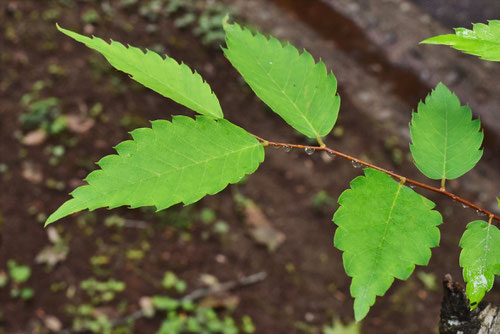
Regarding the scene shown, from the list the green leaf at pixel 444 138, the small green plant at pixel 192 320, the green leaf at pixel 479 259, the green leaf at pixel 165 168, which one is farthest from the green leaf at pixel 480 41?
the small green plant at pixel 192 320

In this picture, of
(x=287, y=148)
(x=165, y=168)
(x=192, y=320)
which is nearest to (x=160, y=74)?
(x=165, y=168)

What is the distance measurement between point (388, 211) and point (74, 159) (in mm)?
3521

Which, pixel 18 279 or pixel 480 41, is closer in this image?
pixel 480 41

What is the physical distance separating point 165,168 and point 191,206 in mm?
2928

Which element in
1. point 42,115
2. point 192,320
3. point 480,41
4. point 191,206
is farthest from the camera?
point 42,115

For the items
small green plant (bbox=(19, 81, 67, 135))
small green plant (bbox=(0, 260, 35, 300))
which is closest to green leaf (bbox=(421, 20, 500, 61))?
small green plant (bbox=(0, 260, 35, 300))

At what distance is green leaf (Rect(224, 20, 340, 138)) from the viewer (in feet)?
2.95

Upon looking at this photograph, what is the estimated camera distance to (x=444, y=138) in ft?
2.99

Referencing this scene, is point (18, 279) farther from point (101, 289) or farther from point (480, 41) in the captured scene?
point (480, 41)

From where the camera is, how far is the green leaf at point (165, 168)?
77cm

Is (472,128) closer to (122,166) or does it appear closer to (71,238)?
(122,166)

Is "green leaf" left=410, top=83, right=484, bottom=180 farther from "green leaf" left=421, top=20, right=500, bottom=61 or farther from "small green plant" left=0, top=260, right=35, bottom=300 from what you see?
"small green plant" left=0, top=260, right=35, bottom=300

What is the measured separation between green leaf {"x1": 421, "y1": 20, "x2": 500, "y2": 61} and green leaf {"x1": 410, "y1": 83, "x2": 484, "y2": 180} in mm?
161

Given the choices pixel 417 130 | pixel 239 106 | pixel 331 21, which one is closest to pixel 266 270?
pixel 239 106
